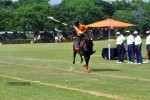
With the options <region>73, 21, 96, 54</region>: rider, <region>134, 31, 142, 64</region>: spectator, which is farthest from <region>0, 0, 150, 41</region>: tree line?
<region>73, 21, 96, 54</region>: rider

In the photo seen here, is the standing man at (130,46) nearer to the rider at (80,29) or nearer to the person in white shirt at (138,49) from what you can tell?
the person in white shirt at (138,49)

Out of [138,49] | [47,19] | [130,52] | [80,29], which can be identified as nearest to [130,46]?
[130,52]

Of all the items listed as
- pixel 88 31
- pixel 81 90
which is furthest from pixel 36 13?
pixel 81 90

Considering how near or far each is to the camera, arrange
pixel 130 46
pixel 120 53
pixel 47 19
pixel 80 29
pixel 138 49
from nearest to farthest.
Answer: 1. pixel 80 29
2. pixel 138 49
3. pixel 130 46
4. pixel 120 53
5. pixel 47 19

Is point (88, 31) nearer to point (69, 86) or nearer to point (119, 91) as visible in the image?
point (69, 86)

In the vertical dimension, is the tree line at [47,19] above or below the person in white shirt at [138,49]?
above

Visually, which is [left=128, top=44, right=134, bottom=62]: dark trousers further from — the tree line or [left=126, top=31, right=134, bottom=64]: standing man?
the tree line

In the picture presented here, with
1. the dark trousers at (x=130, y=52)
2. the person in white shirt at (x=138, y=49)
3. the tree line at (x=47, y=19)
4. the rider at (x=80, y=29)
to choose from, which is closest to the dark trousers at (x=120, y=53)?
the dark trousers at (x=130, y=52)

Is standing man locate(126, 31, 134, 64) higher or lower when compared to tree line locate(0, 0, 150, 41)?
lower

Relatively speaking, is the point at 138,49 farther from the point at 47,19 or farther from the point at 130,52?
the point at 47,19

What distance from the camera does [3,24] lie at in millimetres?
103062

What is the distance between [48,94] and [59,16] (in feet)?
305

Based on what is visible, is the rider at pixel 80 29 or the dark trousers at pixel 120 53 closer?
the rider at pixel 80 29

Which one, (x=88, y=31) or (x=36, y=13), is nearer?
(x=88, y=31)
